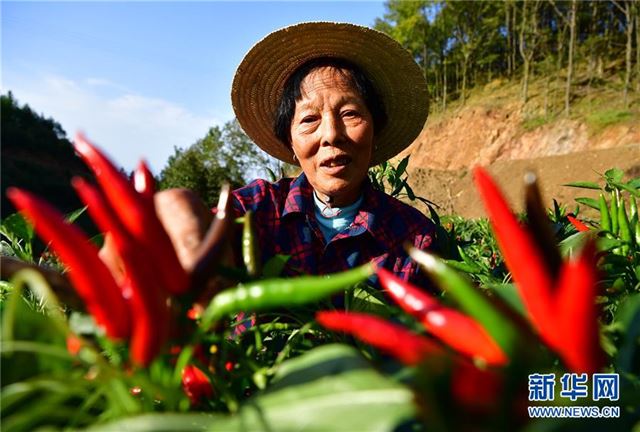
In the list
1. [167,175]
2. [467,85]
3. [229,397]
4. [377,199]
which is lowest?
[229,397]

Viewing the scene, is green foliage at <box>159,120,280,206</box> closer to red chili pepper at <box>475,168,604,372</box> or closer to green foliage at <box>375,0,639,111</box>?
green foliage at <box>375,0,639,111</box>

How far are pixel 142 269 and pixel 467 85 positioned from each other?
25488 mm

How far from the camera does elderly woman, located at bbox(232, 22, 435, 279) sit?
1573 millimetres

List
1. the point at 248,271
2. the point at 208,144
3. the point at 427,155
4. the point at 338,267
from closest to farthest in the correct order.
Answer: the point at 248,271 → the point at 338,267 → the point at 427,155 → the point at 208,144

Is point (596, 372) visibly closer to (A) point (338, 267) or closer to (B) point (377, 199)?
(A) point (338, 267)

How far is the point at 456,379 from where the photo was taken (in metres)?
0.30

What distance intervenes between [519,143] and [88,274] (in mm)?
19179

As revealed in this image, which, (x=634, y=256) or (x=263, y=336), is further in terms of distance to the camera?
(x=634, y=256)

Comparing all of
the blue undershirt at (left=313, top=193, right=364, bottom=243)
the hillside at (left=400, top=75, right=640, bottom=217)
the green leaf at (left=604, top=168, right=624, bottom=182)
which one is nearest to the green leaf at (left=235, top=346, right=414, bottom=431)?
the green leaf at (left=604, top=168, right=624, bottom=182)

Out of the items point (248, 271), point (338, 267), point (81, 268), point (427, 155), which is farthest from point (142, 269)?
point (427, 155)

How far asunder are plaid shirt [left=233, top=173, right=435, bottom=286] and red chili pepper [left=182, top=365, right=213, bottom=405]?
104 cm

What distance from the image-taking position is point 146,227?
0.39m

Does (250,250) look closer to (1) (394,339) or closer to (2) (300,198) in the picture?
(1) (394,339)

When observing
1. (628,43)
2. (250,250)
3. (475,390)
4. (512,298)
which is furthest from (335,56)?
(628,43)
